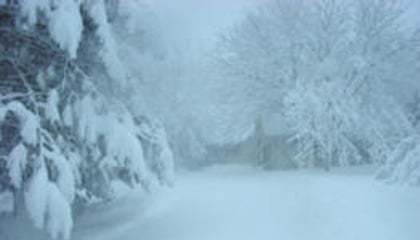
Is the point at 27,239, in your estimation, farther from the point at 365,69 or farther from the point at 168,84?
the point at 168,84

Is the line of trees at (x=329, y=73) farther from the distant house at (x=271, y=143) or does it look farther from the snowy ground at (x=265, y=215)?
the snowy ground at (x=265, y=215)

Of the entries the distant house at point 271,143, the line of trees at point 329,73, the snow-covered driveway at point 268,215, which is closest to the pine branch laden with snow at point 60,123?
the snow-covered driveway at point 268,215

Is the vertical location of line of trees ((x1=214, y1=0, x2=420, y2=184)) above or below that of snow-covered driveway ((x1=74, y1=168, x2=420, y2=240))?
above

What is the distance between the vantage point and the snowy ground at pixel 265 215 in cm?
883

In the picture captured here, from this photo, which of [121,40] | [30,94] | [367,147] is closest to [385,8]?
[367,147]

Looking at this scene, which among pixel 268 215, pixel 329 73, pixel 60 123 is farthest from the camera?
pixel 329 73

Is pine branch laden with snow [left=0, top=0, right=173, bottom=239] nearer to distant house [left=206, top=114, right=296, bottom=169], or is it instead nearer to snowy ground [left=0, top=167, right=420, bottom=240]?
snowy ground [left=0, top=167, right=420, bottom=240]

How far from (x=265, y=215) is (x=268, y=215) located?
0.20ft

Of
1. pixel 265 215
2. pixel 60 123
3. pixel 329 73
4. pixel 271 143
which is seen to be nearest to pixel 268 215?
pixel 265 215

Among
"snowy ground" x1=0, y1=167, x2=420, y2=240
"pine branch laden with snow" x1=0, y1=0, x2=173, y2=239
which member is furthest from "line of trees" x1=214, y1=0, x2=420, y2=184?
"pine branch laden with snow" x1=0, y1=0, x2=173, y2=239

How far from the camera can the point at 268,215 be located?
33.9ft

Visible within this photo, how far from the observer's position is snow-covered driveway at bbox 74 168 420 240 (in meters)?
8.81

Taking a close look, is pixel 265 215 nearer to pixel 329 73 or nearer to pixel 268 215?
pixel 268 215

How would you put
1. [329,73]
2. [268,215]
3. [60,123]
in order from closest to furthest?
[60,123] → [268,215] → [329,73]
